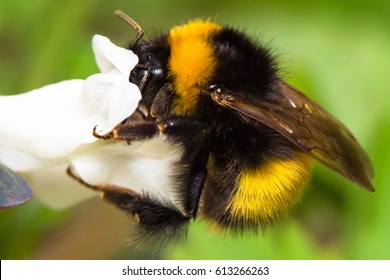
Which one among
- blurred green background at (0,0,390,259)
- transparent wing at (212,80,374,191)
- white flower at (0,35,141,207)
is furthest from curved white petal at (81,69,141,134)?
blurred green background at (0,0,390,259)

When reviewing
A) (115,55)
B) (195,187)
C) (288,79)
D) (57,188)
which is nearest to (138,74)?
(115,55)

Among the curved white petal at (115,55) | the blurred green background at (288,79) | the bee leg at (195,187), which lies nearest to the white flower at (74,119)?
the curved white petal at (115,55)

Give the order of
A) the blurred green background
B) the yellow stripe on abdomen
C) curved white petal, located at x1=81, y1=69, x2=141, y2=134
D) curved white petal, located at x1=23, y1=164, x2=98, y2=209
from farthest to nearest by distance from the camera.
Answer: the blurred green background, curved white petal, located at x1=23, y1=164, x2=98, y2=209, the yellow stripe on abdomen, curved white petal, located at x1=81, y1=69, x2=141, y2=134

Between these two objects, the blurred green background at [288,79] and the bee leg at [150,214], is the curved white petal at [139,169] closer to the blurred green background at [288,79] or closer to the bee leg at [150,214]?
the bee leg at [150,214]

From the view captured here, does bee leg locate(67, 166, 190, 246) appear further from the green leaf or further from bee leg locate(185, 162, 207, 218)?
the green leaf

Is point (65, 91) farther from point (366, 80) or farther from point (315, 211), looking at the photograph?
point (366, 80)

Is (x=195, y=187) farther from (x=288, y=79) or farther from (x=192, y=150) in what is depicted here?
(x=288, y=79)

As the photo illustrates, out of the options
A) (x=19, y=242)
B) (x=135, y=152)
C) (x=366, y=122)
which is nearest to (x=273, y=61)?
(x=135, y=152)
